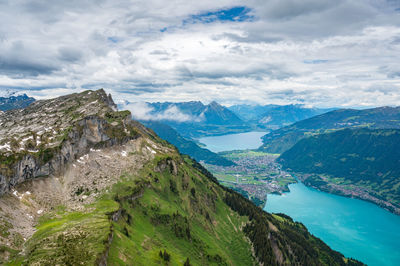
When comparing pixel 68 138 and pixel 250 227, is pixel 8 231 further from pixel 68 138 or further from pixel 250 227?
pixel 250 227

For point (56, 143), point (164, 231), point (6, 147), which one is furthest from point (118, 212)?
point (6, 147)

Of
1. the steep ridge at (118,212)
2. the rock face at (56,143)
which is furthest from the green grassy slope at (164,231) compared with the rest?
the rock face at (56,143)

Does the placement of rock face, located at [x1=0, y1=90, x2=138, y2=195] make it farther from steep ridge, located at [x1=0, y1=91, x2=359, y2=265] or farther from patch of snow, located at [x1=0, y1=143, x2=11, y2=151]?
steep ridge, located at [x1=0, y1=91, x2=359, y2=265]

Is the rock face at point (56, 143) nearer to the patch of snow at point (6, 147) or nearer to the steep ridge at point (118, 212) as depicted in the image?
the patch of snow at point (6, 147)

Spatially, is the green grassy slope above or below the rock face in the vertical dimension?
below

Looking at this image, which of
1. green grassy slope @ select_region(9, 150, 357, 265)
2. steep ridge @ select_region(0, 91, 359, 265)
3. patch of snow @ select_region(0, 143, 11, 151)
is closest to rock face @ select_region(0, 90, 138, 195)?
patch of snow @ select_region(0, 143, 11, 151)

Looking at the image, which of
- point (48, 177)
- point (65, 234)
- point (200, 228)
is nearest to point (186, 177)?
point (200, 228)

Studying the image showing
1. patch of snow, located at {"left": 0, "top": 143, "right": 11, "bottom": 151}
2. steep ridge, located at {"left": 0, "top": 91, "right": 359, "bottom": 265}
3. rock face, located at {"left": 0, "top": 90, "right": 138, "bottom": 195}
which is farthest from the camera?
patch of snow, located at {"left": 0, "top": 143, "right": 11, "bottom": 151}

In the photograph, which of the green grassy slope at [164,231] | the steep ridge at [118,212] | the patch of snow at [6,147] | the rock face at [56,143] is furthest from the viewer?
the patch of snow at [6,147]
